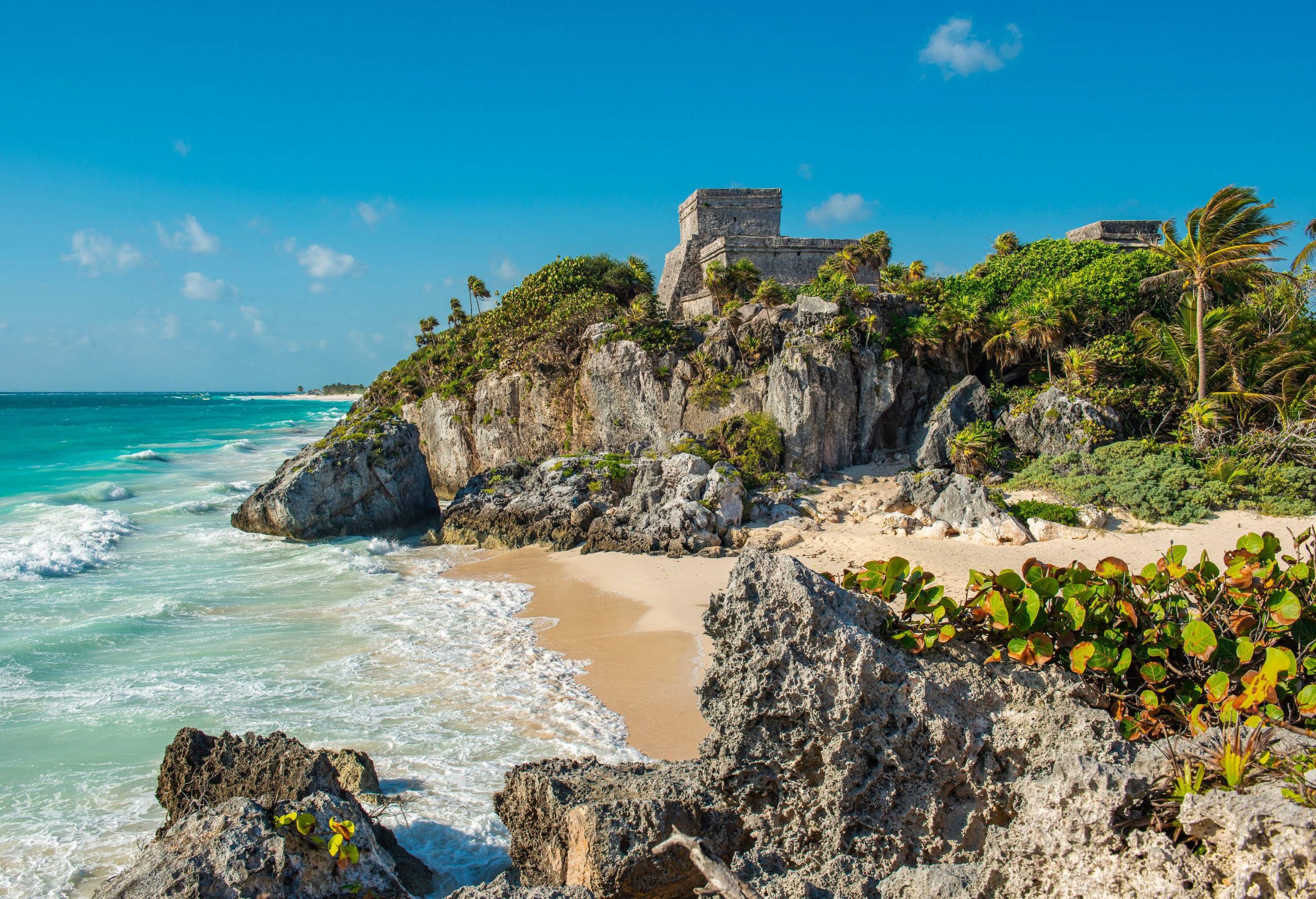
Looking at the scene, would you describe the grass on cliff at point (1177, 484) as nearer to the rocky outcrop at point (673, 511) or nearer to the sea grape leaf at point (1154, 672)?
the rocky outcrop at point (673, 511)

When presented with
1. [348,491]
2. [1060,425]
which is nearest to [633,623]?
[348,491]

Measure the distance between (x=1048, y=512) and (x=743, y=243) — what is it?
48.3 ft

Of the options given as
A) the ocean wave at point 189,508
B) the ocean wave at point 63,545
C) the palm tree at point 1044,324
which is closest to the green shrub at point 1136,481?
the palm tree at point 1044,324

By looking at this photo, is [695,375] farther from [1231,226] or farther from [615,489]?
[1231,226]

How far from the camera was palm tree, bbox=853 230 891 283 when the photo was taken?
82.7ft

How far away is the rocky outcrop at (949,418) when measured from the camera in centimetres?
2000

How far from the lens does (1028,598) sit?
143 inches

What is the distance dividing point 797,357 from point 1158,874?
18530mm

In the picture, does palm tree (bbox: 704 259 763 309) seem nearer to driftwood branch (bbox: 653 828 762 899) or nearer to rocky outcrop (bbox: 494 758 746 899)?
rocky outcrop (bbox: 494 758 746 899)

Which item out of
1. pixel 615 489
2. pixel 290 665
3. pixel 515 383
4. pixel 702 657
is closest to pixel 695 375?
pixel 615 489

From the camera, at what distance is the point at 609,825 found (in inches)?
141

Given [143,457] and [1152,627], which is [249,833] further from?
[143,457]

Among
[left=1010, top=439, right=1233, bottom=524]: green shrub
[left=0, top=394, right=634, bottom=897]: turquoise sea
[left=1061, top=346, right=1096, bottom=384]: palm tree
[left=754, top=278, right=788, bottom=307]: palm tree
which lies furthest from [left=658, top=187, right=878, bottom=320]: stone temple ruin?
[left=0, top=394, right=634, bottom=897]: turquoise sea

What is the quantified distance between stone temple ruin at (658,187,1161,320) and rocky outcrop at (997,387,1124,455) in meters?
9.12
